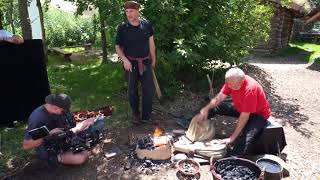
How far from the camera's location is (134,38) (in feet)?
21.4

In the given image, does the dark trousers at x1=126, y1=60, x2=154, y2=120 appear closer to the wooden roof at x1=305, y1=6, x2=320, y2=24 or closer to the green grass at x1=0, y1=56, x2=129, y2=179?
the green grass at x1=0, y1=56, x2=129, y2=179

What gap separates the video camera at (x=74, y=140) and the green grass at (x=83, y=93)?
2.53ft

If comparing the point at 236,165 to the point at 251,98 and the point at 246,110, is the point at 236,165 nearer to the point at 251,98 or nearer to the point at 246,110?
the point at 246,110

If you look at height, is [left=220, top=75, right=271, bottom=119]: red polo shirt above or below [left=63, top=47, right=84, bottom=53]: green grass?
above

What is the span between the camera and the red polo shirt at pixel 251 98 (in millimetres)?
5477

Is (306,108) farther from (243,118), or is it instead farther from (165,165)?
(165,165)

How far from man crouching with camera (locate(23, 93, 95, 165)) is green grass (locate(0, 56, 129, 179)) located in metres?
0.74

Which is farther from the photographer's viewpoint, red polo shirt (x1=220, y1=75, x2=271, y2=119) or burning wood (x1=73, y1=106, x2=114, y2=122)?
burning wood (x1=73, y1=106, x2=114, y2=122)

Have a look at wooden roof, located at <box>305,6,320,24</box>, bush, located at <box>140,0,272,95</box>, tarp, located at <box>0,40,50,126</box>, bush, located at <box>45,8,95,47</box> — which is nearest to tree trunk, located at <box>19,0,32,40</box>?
tarp, located at <box>0,40,50,126</box>

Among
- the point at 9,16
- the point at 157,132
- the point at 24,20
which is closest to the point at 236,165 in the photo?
the point at 157,132

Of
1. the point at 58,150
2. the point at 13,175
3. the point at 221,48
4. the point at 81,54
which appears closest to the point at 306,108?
the point at 221,48

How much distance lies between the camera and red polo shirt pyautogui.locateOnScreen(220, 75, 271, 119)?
5477 mm

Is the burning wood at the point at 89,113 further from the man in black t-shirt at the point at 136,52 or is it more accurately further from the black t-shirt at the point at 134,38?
the black t-shirt at the point at 134,38

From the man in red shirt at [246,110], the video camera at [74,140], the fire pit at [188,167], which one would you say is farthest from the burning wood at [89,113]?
the man in red shirt at [246,110]
